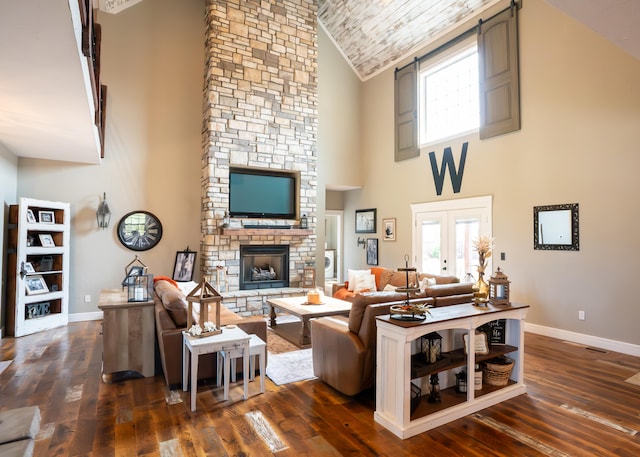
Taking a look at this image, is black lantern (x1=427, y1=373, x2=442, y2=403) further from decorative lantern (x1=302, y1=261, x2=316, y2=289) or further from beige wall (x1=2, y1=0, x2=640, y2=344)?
decorative lantern (x1=302, y1=261, x2=316, y2=289)

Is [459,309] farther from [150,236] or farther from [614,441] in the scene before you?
[150,236]

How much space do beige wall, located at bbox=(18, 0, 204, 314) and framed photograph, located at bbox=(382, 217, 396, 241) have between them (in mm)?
3970

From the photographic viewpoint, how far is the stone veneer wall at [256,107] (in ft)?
21.5

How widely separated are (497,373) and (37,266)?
6.38 metres

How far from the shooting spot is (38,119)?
3.99m

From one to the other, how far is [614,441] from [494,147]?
451 cm

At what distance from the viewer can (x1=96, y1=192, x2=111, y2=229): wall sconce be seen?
20.2 feet

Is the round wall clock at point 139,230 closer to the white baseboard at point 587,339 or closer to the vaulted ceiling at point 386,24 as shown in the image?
the vaulted ceiling at point 386,24

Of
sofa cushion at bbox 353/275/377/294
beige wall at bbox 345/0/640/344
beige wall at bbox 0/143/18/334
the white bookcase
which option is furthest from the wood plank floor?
sofa cushion at bbox 353/275/377/294

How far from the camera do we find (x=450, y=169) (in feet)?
21.8

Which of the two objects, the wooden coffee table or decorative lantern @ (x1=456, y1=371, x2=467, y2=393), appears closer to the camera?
decorative lantern @ (x1=456, y1=371, x2=467, y2=393)

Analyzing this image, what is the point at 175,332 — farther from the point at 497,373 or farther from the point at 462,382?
the point at 497,373

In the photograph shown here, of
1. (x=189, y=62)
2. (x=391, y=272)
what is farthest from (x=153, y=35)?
(x=391, y=272)

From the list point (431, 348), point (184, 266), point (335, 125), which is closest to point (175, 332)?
point (431, 348)
